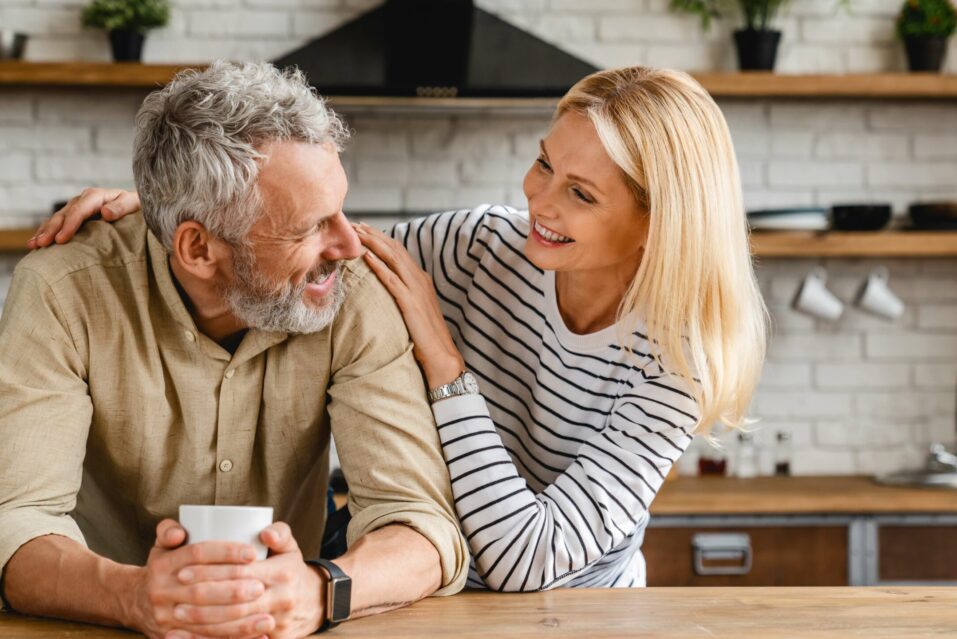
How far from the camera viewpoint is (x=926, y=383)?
3836 millimetres

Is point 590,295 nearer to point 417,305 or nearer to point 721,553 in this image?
point 417,305

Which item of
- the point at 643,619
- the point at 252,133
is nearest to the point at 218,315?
the point at 252,133

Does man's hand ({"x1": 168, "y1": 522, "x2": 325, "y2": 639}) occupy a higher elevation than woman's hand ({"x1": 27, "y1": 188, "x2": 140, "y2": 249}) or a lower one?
lower

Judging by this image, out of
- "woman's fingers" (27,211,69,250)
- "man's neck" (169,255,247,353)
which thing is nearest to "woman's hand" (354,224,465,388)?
"man's neck" (169,255,247,353)

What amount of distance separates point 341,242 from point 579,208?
395 mm

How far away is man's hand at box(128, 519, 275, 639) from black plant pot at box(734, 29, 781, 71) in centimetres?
295

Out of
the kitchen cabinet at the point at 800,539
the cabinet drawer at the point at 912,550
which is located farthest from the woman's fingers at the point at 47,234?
the cabinet drawer at the point at 912,550

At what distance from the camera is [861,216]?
11.4 feet

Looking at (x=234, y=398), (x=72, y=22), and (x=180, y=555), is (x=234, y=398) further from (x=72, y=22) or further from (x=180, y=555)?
(x=72, y=22)

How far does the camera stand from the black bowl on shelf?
3465 millimetres

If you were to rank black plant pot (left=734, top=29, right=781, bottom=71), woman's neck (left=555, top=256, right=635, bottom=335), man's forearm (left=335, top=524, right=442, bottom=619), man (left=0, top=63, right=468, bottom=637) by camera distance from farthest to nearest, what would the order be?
black plant pot (left=734, top=29, right=781, bottom=71)
woman's neck (left=555, top=256, right=635, bottom=335)
man (left=0, top=63, right=468, bottom=637)
man's forearm (left=335, top=524, right=442, bottom=619)

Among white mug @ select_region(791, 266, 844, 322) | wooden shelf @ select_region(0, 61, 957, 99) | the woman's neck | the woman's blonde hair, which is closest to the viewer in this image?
the woman's blonde hair

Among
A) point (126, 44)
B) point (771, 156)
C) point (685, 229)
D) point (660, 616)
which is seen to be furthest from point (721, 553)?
point (126, 44)

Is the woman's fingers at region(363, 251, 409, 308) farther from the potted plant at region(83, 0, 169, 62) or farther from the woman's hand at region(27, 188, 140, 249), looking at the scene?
the potted plant at region(83, 0, 169, 62)
